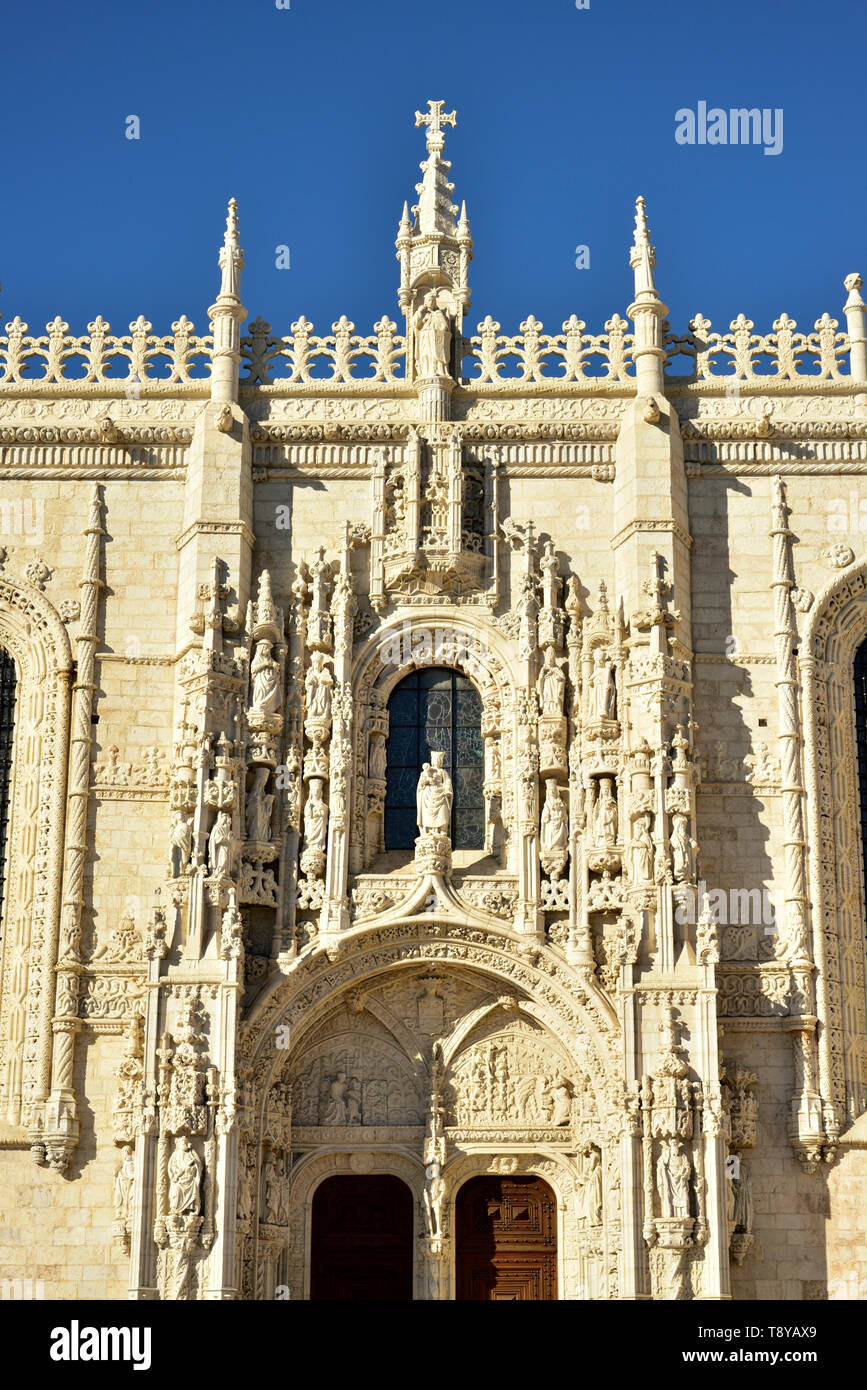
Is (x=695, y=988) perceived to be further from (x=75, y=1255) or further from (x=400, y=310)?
(x=400, y=310)

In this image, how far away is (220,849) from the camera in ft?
76.4

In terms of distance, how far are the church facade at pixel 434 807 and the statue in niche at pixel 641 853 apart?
0.10ft

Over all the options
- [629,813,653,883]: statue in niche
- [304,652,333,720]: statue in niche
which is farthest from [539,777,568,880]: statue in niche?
[304,652,333,720]: statue in niche

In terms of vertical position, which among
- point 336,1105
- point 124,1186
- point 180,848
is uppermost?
point 180,848

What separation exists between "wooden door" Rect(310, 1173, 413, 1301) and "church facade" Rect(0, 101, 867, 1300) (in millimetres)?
45

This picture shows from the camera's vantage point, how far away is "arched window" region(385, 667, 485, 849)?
24641mm

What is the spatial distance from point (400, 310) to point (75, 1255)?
39.3 feet

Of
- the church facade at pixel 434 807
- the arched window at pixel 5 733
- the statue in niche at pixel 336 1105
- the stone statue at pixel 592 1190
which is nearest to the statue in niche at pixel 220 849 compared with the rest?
the church facade at pixel 434 807

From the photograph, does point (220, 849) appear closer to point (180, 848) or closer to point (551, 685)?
point (180, 848)

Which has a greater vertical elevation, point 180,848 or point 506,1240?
point 180,848

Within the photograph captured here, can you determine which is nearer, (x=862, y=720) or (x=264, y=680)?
(x=264, y=680)

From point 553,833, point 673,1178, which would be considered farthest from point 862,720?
point 673,1178

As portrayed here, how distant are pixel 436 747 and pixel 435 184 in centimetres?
722
